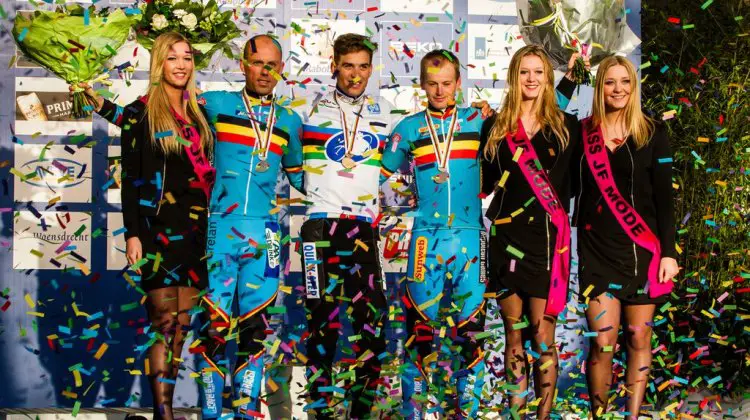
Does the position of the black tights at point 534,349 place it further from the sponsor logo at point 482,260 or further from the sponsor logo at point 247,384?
the sponsor logo at point 247,384

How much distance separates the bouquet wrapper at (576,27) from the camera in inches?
210

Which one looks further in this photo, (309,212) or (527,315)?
(309,212)

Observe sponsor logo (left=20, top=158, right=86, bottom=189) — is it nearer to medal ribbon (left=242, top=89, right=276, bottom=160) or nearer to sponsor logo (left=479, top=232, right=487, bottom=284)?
medal ribbon (left=242, top=89, right=276, bottom=160)

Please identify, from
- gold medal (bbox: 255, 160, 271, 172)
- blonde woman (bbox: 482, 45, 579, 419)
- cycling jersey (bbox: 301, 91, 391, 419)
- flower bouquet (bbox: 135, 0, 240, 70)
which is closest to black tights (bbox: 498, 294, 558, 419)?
blonde woman (bbox: 482, 45, 579, 419)

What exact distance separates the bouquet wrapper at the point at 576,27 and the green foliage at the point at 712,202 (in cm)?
47

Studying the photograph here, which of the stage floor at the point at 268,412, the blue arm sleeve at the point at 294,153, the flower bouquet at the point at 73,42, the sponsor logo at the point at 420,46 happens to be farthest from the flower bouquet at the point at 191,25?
the stage floor at the point at 268,412

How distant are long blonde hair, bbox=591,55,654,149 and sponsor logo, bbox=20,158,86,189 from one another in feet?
10.3

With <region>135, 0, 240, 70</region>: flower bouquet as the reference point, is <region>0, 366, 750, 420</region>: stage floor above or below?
below

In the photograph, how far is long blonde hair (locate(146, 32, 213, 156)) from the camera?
14.6 ft

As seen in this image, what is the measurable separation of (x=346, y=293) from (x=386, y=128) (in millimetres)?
896

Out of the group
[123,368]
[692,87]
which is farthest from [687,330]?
[123,368]

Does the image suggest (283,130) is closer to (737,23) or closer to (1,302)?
(1,302)

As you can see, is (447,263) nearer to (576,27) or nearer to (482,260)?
(482,260)

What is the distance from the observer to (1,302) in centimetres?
572
